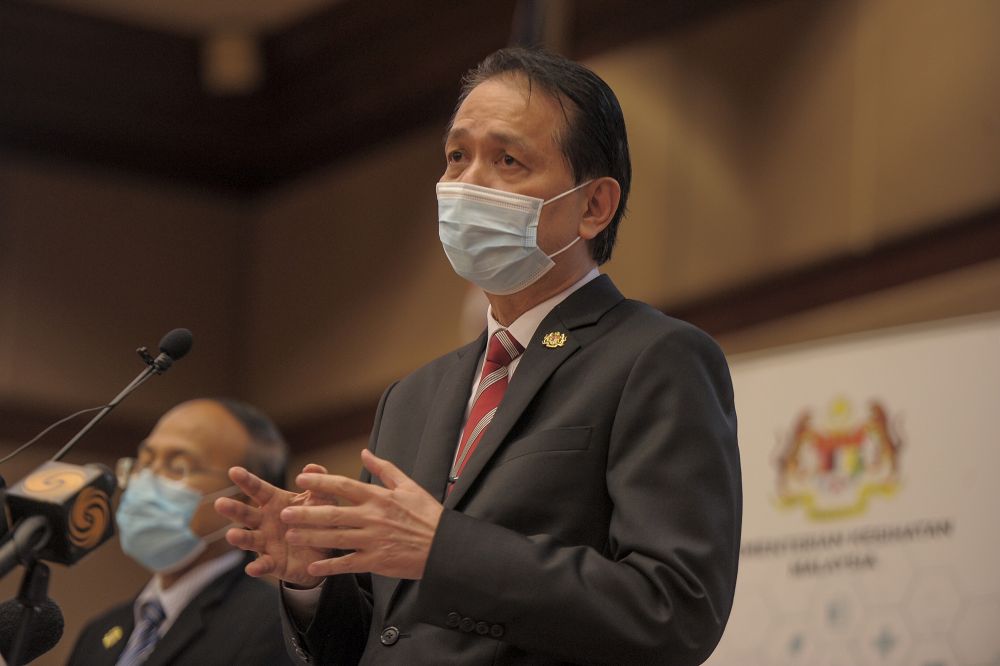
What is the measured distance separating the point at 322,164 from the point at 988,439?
16.6 ft

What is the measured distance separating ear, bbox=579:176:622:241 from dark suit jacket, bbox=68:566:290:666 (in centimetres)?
178

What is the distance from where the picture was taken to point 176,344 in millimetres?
2348

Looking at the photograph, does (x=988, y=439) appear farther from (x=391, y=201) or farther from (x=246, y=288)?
(x=246, y=288)

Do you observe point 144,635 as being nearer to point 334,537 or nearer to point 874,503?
point 874,503

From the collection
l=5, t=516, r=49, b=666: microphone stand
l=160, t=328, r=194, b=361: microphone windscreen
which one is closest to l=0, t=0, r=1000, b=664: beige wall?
l=160, t=328, r=194, b=361: microphone windscreen

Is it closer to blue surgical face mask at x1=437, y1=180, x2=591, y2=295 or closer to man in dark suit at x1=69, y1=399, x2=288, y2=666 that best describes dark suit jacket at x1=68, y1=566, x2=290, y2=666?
man in dark suit at x1=69, y1=399, x2=288, y2=666

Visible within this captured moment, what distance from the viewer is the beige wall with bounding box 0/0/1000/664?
4.70m

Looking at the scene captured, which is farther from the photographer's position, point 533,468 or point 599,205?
point 599,205

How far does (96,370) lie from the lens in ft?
25.8

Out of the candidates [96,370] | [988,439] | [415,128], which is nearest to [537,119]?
[988,439]

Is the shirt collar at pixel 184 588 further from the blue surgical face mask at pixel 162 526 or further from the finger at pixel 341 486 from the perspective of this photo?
the finger at pixel 341 486

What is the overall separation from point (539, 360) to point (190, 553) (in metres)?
2.18

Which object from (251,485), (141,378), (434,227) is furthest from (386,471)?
(434,227)

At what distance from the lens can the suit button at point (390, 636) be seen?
6.58 feet
